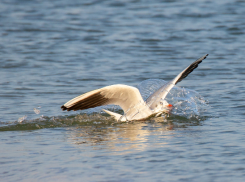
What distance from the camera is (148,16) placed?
19750 millimetres

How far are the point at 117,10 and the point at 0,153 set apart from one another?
629 inches

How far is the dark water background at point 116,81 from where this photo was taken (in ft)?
18.3

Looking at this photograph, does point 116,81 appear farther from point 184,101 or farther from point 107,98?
point 107,98

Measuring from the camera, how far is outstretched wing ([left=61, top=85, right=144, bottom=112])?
728cm

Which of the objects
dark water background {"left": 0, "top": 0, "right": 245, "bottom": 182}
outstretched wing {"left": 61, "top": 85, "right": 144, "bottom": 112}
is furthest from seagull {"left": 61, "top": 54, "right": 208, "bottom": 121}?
dark water background {"left": 0, "top": 0, "right": 245, "bottom": 182}

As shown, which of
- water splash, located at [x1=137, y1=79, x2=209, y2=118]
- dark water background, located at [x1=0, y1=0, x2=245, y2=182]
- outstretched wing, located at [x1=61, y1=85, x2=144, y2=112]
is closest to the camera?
dark water background, located at [x1=0, y1=0, x2=245, y2=182]

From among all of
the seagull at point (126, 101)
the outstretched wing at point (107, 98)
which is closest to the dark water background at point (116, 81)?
the seagull at point (126, 101)

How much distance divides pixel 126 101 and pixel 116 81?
321 centimetres

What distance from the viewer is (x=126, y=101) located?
7.77 m

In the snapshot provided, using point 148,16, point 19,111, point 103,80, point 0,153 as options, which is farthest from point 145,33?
point 0,153

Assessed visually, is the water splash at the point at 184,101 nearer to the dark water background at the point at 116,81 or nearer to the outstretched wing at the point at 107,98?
the dark water background at the point at 116,81

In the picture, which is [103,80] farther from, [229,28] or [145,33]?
[229,28]

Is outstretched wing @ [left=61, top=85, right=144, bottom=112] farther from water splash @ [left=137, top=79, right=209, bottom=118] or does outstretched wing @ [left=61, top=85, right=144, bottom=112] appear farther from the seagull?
water splash @ [left=137, top=79, right=209, bottom=118]

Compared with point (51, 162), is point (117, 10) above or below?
above
